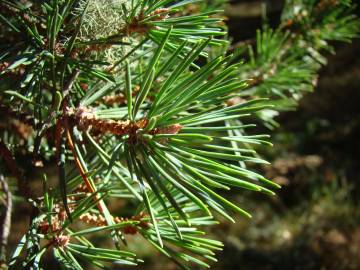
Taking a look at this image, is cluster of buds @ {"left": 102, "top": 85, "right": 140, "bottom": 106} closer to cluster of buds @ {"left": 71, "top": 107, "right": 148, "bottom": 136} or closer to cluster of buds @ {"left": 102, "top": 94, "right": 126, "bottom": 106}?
cluster of buds @ {"left": 102, "top": 94, "right": 126, "bottom": 106}

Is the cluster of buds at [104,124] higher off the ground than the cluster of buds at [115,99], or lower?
lower

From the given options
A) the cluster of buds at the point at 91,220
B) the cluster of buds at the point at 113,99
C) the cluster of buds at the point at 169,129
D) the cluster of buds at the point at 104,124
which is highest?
the cluster of buds at the point at 113,99

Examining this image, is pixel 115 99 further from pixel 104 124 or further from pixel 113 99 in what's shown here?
pixel 104 124

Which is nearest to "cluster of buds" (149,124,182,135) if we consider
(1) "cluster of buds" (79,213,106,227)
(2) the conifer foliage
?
(2) the conifer foliage

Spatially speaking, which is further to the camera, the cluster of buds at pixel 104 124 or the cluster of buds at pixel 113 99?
the cluster of buds at pixel 113 99

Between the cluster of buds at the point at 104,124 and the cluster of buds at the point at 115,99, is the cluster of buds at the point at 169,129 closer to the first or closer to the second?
the cluster of buds at the point at 104,124

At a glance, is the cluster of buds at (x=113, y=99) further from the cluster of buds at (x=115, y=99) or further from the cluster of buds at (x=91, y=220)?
the cluster of buds at (x=91, y=220)

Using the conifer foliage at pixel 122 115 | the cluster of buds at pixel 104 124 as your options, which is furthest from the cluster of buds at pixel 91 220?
the cluster of buds at pixel 104 124

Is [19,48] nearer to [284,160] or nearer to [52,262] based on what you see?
[52,262]

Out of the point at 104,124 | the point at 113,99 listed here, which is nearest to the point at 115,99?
the point at 113,99

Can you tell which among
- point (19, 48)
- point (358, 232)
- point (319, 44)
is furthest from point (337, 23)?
point (358, 232)

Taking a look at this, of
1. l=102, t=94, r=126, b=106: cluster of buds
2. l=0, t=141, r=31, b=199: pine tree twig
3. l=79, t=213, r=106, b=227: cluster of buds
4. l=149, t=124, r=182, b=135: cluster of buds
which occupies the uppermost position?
l=102, t=94, r=126, b=106: cluster of buds
